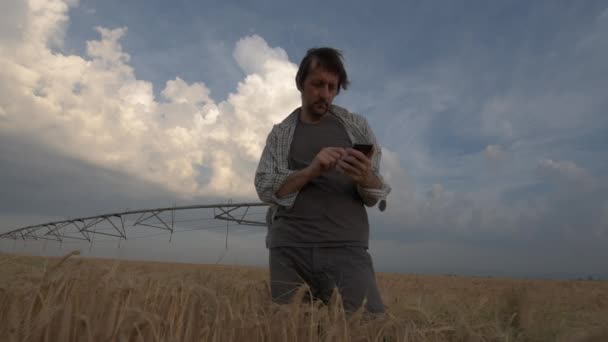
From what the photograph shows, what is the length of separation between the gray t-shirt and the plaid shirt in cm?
7

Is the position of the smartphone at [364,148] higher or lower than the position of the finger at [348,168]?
higher

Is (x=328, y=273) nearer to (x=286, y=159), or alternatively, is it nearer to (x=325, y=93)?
(x=286, y=159)

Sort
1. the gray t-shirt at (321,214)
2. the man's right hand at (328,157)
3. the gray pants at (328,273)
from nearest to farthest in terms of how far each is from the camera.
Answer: the man's right hand at (328,157) → the gray pants at (328,273) → the gray t-shirt at (321,214)

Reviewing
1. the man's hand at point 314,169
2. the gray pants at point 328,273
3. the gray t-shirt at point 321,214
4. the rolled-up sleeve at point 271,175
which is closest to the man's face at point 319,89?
the gray t-shirt at point 321,214

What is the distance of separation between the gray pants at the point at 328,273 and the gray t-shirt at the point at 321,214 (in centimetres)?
5

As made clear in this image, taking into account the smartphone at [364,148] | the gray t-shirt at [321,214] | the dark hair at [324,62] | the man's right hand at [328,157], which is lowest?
the gray t-shirt at [321,214]

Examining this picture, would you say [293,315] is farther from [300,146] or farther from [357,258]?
[300,146]

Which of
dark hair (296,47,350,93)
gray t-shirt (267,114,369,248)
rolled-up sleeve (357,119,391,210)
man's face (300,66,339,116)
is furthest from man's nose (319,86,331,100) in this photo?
rolled-up sleeve (357,119,391,210)

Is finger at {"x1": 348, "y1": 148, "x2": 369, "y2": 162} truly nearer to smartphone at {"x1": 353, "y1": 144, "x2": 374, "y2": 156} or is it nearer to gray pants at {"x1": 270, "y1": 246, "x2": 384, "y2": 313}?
smartphone at {"x1": 353, "y1": 144, "x2": 374, "y2": 156}

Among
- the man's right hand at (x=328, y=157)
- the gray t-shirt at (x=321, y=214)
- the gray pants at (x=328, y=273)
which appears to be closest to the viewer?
the man's right hand at (x=328, y=157)

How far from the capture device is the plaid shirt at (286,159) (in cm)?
252

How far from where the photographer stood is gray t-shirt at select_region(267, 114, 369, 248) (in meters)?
2.47

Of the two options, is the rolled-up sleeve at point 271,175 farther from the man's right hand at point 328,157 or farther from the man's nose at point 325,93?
the man's nose at point 325,93

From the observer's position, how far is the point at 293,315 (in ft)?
4.24
